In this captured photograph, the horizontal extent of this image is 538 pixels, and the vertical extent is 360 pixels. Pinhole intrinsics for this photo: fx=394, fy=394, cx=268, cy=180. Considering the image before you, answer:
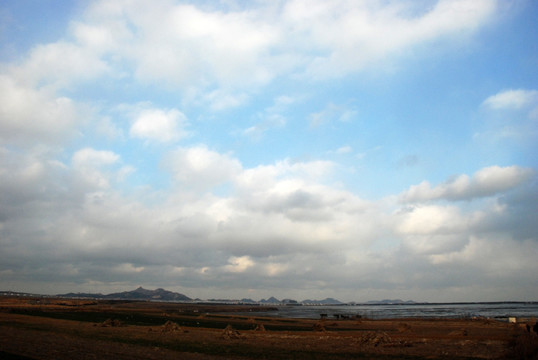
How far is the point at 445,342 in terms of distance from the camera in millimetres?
38906

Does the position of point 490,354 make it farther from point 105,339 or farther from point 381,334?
point 105,339

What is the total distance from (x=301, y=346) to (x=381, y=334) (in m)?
7.76

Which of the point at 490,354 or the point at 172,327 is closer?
the point at 490,354

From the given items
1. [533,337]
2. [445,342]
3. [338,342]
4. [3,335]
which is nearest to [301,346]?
[338,342]

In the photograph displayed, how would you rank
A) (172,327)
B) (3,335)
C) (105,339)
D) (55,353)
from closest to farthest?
(55,353)
(3,335)
(105,339)
(172,327)

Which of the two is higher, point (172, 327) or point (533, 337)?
point (533, 337)

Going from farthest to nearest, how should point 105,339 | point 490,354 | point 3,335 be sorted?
point 105,339 → point 3,335 → point 490,354

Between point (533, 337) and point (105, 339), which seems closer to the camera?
point (533, 337)

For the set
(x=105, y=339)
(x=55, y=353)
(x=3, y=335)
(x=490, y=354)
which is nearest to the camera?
(x=55, y=353)

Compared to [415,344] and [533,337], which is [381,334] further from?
[533,337]

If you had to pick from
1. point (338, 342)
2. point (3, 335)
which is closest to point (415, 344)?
point (338, 342)

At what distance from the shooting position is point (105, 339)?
39938mm

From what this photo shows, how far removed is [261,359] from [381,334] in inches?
567

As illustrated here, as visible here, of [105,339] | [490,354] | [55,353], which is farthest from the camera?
[105,339]
